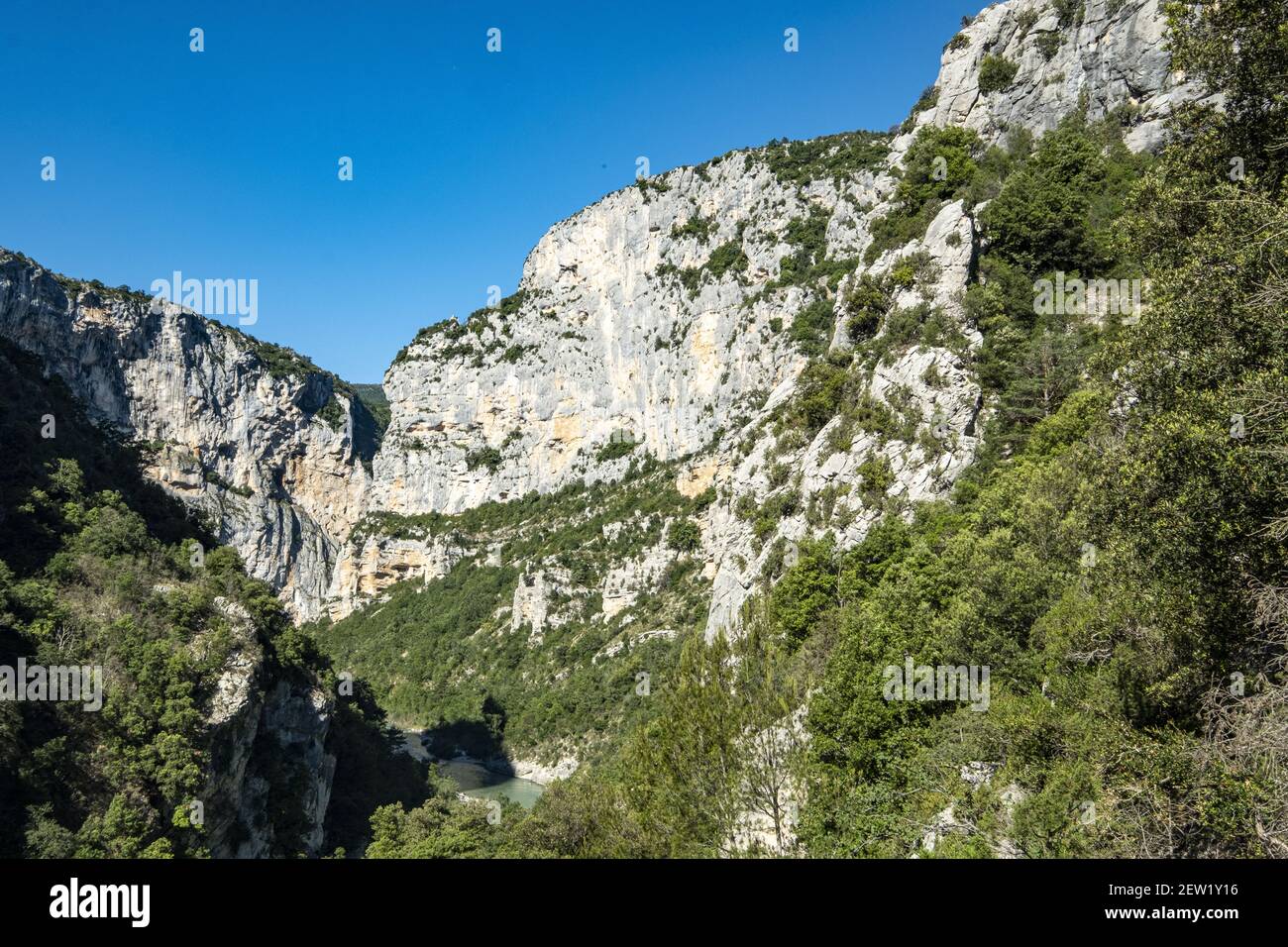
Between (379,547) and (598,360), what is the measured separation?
43.4 m

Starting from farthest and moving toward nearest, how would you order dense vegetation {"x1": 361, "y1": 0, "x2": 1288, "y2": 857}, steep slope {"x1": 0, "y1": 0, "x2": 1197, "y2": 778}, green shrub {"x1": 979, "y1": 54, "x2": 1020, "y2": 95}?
1. green shrub {"x1": 979, "y1": 54, "x2": 1020, "y2": 95}
2. steep slope {"x1": 0, "y1": 0, "x2": 1197, "y2": 778}
3. dense vegetation {"x1": 361, "y1": 0, "x2": 1288, "y2": 857}

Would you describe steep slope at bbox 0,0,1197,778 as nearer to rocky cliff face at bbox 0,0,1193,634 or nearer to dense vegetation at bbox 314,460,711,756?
rocky cliff face at bbox 0,0,1193,634

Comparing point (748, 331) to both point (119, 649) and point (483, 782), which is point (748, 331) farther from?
point (119, 649)

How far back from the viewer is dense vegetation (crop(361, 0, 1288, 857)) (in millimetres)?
8305

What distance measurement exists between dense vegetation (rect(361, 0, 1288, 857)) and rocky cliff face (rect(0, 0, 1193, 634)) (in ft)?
33.6

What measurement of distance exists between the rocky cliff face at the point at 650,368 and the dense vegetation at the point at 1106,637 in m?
10.2

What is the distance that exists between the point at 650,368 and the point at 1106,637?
75.3 meters

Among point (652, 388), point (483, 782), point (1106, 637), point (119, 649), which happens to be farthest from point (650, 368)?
point (1106, 637)

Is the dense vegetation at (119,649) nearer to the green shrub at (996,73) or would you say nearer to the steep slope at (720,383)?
the steep slope at (720,383)

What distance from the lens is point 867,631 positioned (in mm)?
19016

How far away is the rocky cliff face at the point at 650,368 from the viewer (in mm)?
32688

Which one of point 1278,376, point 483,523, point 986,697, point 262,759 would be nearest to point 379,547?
point 483,523

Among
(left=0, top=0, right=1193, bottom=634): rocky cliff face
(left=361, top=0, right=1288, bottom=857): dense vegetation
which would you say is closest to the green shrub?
(left=0, top=0, right=1193, bottom=634): rocky cliff face

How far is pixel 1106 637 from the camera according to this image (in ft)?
37.8
